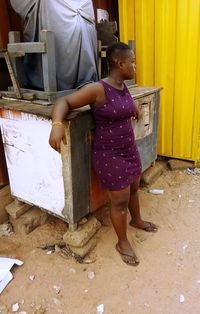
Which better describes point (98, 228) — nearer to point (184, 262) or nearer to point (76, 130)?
point (184, 262)

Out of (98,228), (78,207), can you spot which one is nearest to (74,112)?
(78,207)

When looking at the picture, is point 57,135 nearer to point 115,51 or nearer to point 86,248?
point 115,51

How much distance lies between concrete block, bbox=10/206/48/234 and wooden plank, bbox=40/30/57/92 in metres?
1.12

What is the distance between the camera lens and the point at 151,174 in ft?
11.1

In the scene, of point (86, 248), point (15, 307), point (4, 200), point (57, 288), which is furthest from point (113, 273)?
point (4, 200)

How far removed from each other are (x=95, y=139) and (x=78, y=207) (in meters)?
0.52

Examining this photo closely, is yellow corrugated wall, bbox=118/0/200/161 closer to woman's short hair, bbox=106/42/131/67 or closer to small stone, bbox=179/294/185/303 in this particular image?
woman's short hair, bbox=106/42/131/67

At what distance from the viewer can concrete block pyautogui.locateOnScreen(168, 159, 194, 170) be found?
11.9 ft

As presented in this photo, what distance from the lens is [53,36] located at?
2037mm

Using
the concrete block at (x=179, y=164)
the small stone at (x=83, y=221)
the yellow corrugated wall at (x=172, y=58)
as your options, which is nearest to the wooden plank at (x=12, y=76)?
the small stone at (x=83, y=221)

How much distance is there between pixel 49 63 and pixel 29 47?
0.19 meters

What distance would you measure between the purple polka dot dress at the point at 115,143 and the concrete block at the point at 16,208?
87cm

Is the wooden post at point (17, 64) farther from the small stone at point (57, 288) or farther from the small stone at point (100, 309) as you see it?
the small stone at point (100, 309)

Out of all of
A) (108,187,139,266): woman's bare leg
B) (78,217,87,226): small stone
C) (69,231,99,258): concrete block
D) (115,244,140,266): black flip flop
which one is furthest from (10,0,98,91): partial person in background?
(115,244,140,266): black flip flop
